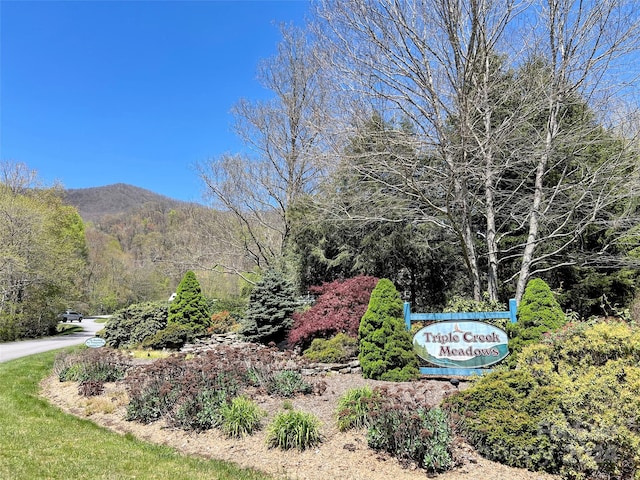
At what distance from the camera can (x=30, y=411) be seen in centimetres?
604

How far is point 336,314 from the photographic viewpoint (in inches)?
356

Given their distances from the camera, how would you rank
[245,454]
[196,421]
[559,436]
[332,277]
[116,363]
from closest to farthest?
1. [559,436]
2. [245,454]
3. [196,421]
4. [116,363]
5. [332,277]

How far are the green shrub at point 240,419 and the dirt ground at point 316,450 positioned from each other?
0.10 meters

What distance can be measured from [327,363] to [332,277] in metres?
6.23

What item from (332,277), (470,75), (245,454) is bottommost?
(245,454)

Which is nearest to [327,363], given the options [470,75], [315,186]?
[470,75]

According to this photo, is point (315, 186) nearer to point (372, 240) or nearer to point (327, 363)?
point (372, 240)

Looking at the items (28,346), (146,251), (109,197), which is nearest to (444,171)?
(28,346)

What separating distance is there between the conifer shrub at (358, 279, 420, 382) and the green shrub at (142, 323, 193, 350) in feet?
21.3

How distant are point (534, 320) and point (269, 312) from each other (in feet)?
21.1

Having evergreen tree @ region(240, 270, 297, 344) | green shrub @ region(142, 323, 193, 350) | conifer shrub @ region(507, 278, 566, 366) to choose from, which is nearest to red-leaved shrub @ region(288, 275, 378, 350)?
evergreen tree @ region(240, 270, 297, 344)

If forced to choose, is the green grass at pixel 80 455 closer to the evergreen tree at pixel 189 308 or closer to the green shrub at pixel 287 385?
the green shrub at pixel 287 385

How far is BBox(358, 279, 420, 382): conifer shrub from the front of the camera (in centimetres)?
665

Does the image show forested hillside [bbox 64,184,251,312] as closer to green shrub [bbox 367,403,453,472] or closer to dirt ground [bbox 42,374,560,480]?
dirt ground [bbox 42,374,560,480]
